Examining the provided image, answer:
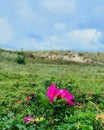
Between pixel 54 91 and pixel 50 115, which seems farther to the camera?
pixel 50 115

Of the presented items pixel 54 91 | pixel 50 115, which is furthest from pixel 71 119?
pixel 54 91

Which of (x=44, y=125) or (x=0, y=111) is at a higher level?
(x=44, y=125)

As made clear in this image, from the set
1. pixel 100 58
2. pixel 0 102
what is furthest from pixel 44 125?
pixel 100 58

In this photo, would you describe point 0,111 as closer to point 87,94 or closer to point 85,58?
point 87,94

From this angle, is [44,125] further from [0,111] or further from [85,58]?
[85,58]

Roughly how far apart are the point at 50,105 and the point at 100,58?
49397 millimetres

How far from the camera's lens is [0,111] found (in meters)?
9.37

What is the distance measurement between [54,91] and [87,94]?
22.6ft

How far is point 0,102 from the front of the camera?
10.6 metres

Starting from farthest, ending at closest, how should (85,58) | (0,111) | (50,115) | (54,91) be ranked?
(85,58) < (0,111) < (50,115) < (54,91)

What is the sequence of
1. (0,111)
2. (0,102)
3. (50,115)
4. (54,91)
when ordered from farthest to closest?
(0,102), (0,111), (50,115), (54,91)

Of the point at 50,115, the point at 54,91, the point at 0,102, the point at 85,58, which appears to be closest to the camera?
the point at 54,91

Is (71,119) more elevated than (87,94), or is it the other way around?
(71,119)

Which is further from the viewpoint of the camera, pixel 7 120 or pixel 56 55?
pixel 56 55
